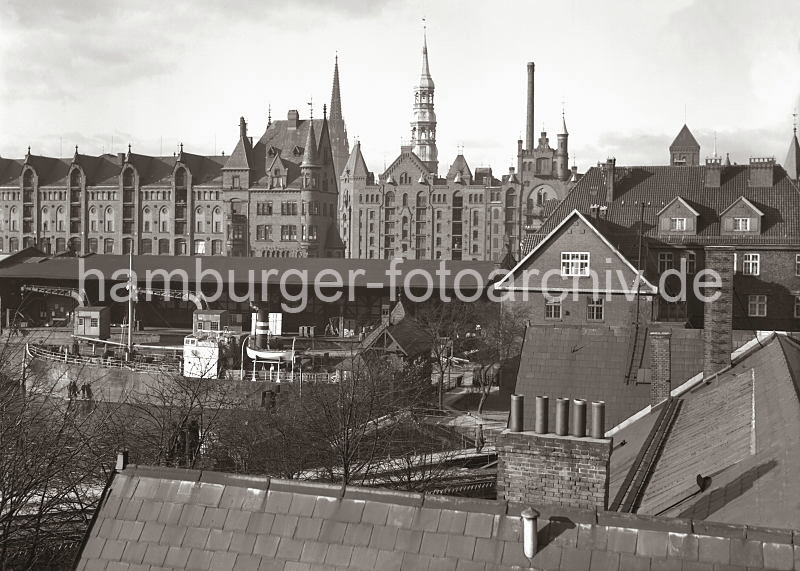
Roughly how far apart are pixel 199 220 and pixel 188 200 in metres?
2.19

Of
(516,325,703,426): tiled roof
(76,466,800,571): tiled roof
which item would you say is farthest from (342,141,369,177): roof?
(76,466,800,571): tiled roof

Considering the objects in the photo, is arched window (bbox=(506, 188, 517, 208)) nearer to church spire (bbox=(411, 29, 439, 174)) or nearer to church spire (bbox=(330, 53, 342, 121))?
church spire (bbox=(411, 29, 439, 174))

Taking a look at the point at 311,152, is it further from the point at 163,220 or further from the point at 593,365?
the point at 593,365

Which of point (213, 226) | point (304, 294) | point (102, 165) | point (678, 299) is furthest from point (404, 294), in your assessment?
point (102, 165)

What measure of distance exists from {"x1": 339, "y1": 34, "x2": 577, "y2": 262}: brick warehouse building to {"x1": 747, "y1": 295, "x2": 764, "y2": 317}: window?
4963 centimetres

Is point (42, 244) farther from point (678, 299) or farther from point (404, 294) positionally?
point (678, 299)

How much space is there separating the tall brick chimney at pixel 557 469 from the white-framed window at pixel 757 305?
1566 inches

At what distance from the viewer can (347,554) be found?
8.66m

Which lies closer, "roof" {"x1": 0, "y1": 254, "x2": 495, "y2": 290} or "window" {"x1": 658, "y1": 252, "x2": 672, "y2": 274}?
"window" {"x1": 658, "y1": 252, "x2": 672, "y2": 274}

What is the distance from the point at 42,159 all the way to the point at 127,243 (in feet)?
45.6

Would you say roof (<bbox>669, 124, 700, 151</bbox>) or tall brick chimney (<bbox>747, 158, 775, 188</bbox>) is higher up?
roof (<bbox>669, 124, 700, 151</bbox>)

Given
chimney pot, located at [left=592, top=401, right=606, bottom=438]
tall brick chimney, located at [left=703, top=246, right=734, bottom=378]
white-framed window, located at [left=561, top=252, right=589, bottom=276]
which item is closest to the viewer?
chimney pot, located at [left=592, top=401, right=606, bottom=438]

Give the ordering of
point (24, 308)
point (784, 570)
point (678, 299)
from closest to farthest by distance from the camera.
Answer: point (784, 570) < point (678, 299) < point (24, 308)

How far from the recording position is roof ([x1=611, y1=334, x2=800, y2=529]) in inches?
395
